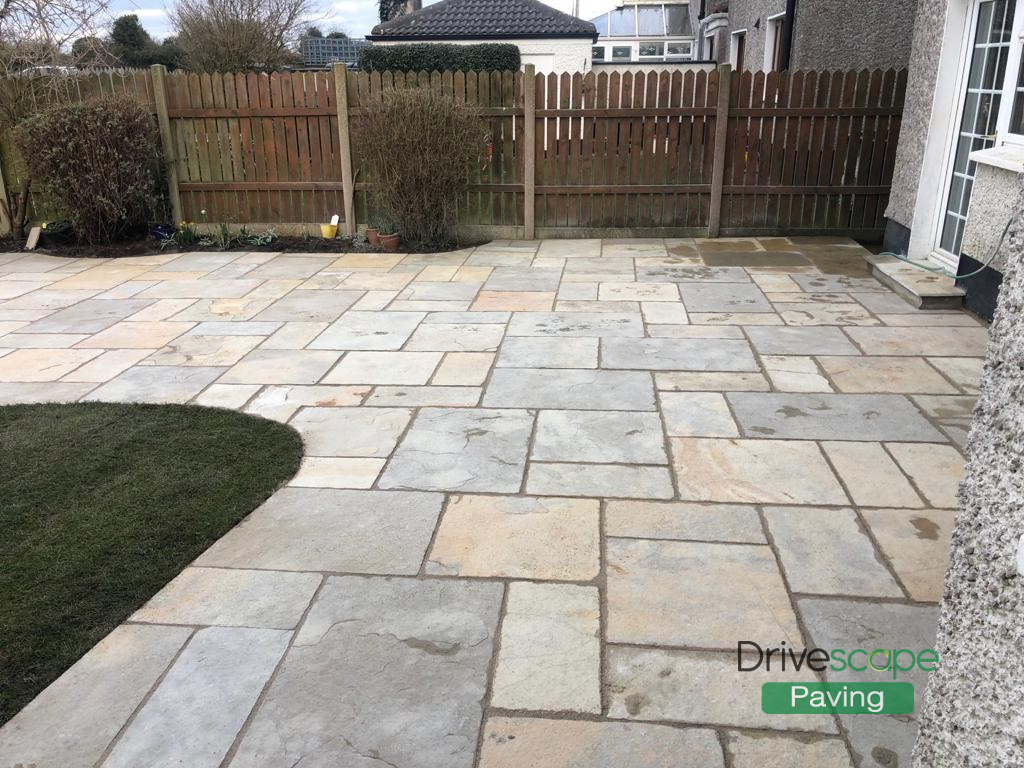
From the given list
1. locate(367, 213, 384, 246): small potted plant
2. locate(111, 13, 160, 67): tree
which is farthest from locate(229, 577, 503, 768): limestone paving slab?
locate(111, 13, 160, 67): tree

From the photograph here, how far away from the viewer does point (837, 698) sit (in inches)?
81.8

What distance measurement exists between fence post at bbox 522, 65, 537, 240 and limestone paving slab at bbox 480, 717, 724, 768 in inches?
266

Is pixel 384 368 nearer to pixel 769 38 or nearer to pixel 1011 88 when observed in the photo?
pixel 1011 88

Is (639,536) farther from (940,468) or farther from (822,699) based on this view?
(940,468)

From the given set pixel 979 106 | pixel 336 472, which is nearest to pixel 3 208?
pixel 336 472

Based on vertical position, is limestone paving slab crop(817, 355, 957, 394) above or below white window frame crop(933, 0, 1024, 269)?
below

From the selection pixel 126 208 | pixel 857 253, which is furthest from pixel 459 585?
pixel 126 208

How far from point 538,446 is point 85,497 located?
185cm

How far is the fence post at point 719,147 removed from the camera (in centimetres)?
Answer: 771

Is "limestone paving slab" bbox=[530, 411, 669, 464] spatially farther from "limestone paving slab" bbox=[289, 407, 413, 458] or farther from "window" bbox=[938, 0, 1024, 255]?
"window" bbox=[938, 0, 1024, 255]

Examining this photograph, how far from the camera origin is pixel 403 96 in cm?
729

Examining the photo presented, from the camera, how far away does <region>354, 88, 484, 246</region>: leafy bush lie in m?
7.32

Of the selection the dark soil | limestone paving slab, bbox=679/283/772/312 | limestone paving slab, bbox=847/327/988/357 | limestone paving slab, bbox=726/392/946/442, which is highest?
the dark soil

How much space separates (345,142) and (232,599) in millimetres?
6480
